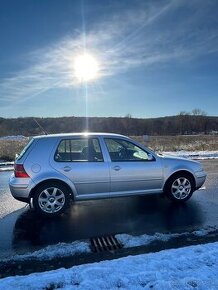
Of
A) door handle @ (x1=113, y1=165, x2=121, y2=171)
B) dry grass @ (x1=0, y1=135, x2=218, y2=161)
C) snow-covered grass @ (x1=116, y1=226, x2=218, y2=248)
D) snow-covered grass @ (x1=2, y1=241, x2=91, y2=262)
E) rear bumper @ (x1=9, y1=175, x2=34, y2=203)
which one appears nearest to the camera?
snow-covered grass @ (x1=2, y1=241, x2=91, y2=262)

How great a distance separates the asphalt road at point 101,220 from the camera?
5742 mm

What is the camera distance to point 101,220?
21.8 feet

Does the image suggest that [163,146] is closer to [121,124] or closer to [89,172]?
[89,172]

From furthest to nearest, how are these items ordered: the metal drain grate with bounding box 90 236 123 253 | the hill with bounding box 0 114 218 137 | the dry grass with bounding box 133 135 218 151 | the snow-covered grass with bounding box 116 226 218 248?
the hill with bounding box 0 114 218 137 → the dry grass with bounding box 133 135 218 151 → the snow-covered grass with bounding box 116 226 218 248 → the metal drain grate with bounding box 90 236 123 253

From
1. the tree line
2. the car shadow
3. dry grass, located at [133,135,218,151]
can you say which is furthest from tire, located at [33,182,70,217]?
the tree line

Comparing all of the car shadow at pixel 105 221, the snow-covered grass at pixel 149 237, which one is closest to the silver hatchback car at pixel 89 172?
the car shadow at pixel 105 221

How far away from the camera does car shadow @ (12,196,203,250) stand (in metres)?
5.82

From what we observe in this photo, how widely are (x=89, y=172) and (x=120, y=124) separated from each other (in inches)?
3130

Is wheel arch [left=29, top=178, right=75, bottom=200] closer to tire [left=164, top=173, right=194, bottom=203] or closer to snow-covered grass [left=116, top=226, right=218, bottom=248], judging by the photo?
snow-covered grass [left=116, top=226, right=218, bottom=248]

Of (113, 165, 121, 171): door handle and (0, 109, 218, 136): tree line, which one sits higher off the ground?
(0, 109, 218, 136): tree line

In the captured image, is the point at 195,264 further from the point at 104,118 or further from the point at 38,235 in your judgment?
the point at 104,118

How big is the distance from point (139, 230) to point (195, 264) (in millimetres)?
1732

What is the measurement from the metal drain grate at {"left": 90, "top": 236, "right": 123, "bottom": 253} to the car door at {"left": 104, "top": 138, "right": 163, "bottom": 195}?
167 centimetres

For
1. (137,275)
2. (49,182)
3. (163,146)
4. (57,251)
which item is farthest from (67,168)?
(163,146)
